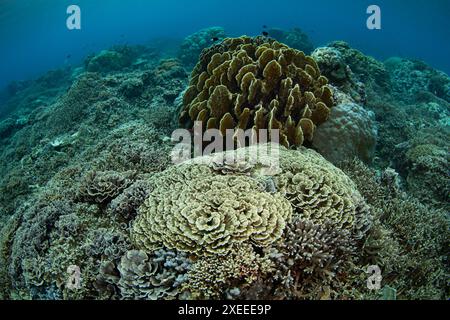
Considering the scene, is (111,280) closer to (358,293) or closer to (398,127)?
(358,293)

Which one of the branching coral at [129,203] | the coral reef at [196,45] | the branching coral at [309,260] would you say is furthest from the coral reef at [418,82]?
the branching coral at [129,203]

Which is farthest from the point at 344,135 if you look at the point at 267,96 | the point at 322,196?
the point at 322,196

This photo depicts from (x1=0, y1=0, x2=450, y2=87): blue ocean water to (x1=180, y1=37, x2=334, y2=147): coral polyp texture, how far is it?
4587 cm

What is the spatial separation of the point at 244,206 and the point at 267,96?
3.14m

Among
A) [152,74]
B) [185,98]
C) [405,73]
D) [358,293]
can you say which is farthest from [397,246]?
[405,73]

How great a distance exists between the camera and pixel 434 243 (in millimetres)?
4297

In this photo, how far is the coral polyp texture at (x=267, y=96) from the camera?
18.4 ft

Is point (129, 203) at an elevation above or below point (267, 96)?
below

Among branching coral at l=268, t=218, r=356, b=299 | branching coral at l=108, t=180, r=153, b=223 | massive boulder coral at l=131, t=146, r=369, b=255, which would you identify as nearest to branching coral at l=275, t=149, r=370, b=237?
massive boulder coral at l=131, t=146, r=369, b=255

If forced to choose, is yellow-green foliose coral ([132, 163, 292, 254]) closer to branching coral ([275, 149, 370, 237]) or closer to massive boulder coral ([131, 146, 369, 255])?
massive boulder coral ([131, 146, 369, 255])

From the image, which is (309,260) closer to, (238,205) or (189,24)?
(238,205)

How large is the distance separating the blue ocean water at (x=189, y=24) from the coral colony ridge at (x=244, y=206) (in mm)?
46000

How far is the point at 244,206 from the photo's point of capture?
346cm

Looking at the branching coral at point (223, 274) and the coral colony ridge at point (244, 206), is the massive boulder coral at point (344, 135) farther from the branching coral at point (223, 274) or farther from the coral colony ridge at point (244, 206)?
the branching coral at point (223, 274)
